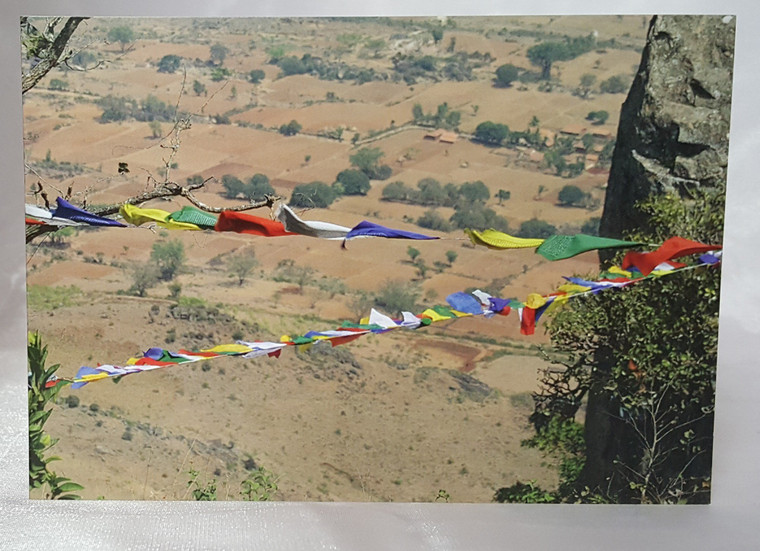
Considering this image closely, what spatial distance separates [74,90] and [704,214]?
7.98 ft

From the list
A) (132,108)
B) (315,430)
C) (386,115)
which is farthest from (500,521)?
(132,108)

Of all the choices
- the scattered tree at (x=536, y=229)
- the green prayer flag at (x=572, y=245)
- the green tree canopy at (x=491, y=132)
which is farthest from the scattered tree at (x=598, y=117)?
the green prayer flag at (x=572, y=245)

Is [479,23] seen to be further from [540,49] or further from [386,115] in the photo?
[386,115]

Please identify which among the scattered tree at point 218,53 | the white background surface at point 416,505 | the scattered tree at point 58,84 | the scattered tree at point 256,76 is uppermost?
the scattered tree at point 218,53

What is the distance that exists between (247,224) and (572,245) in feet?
3.61

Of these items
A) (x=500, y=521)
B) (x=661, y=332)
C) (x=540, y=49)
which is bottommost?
(x=500, y=521)

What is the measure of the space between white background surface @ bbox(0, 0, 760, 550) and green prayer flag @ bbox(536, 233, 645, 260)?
65 centimetres

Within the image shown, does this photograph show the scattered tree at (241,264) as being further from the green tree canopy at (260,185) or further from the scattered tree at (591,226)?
the scattered tree at (591,226)

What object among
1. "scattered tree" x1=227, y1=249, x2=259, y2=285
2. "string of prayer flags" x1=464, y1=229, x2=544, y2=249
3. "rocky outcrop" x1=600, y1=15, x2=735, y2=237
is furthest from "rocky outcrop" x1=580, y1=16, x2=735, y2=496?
"scattered tree" x1=227, y1=249, x2=259, y2=285

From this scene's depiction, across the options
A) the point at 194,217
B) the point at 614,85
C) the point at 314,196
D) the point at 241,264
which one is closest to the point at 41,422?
the point at 241,264

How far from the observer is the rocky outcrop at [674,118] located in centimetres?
327

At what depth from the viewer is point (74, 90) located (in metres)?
3.37

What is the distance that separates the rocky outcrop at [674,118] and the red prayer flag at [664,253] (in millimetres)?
182

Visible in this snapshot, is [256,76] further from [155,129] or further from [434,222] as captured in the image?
[434,222]
